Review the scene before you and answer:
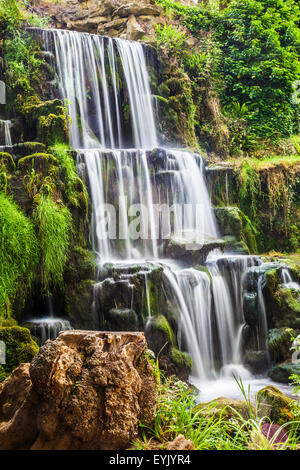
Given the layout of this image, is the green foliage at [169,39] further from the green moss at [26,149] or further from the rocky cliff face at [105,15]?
the green moss at [26,149]

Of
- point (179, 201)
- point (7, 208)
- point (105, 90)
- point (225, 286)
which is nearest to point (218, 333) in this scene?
point (225, 286)

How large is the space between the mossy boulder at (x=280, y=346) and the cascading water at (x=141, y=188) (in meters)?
0.64

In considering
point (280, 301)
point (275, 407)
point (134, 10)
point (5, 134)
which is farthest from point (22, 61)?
point (275, 407)

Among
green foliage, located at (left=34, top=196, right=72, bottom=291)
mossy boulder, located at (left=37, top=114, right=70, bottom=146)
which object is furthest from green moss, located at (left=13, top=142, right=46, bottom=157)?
green foliage, located at (left=34, top=196, right=72, bottom=291)

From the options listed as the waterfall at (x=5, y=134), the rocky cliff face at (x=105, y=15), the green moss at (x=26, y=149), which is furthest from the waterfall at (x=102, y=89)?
the green moss at (x=26, y=149)

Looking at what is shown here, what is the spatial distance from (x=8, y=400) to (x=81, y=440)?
2.83 feet

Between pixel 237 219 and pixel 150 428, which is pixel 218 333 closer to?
pixel 237 219

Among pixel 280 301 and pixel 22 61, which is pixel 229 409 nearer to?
pixel 280 301

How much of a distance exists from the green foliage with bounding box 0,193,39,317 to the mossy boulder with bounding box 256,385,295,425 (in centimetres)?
311

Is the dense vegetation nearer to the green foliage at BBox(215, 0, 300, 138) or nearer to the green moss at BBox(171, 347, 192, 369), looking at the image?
the green foliage at BBox(215, 0, 300, 138)

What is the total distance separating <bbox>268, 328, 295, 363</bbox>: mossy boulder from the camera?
21.3ft

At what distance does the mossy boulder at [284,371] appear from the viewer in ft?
19.7

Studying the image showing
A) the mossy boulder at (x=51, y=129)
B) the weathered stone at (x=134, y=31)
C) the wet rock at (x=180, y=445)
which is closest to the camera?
the wet rock at (x=180, y=445)
